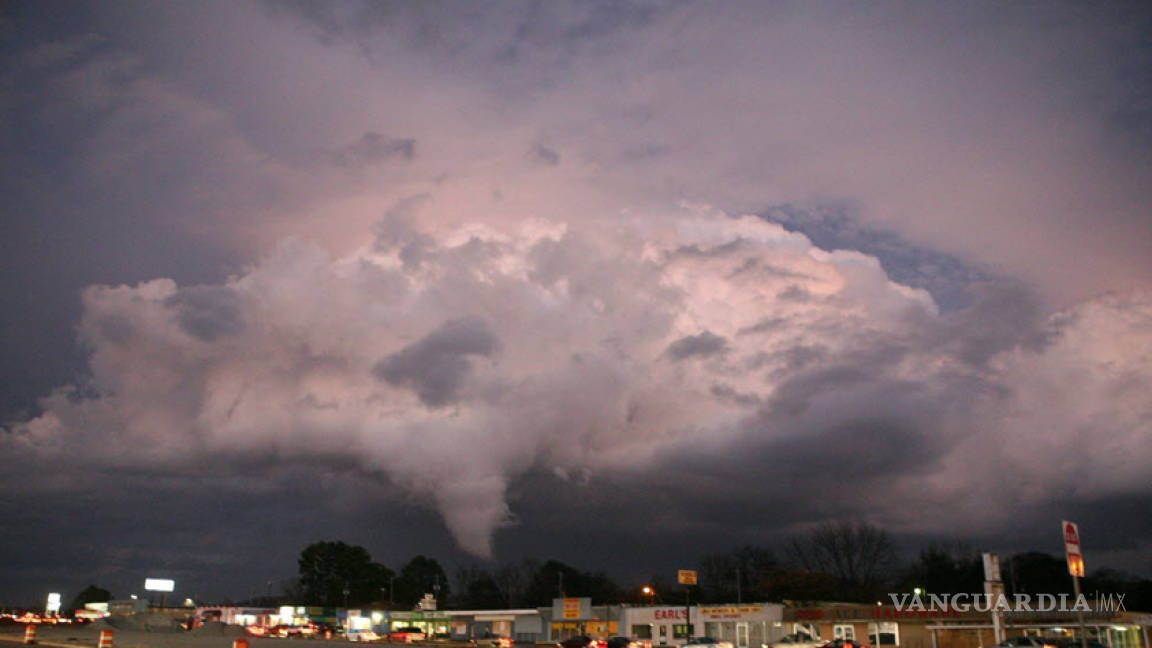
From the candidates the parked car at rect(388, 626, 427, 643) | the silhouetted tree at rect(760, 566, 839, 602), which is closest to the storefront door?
the parked car at rect(388, 626, 427, 643)

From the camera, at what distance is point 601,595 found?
174500 millimetres

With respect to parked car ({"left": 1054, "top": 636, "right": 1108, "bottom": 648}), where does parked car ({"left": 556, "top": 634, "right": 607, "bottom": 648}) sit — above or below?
below

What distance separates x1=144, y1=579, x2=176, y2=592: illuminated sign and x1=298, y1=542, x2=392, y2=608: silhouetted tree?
27919 mm

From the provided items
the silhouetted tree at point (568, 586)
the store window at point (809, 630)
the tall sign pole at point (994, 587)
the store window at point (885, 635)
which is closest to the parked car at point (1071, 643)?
the tall sign pole at point (994, 587)

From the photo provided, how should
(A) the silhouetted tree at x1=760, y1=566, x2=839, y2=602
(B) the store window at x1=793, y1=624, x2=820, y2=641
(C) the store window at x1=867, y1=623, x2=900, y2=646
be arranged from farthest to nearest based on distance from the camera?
1. (A) the silhouetted tree at x1=760, y1=566, x2=839, y2=602
2. (B) the store window at x1=793, y1=624, x2=820, y2=641
3. (C) the store window at x1=867, y1=623, x2=900, y2=646

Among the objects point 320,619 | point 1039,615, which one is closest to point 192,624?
point 320,619

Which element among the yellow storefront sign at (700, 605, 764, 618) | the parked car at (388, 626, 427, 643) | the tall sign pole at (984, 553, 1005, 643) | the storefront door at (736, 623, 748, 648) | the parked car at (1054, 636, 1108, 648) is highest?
the tall sign pole at (984, 553, 1005, 643)

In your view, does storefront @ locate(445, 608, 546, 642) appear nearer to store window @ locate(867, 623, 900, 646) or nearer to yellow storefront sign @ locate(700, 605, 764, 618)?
yellow storefront sign @ locate(700, 605, 764, 618)

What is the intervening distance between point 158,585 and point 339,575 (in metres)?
35.9

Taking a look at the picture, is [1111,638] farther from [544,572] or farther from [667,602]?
[544,572]

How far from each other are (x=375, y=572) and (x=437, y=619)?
7022cm

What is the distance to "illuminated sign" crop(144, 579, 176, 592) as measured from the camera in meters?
168

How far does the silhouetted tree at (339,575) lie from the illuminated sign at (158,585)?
27.9 meters

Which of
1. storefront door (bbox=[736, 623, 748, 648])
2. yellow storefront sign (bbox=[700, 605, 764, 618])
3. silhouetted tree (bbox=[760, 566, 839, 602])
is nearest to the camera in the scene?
storefront door (bbox=[736, 623, 748, 648])
